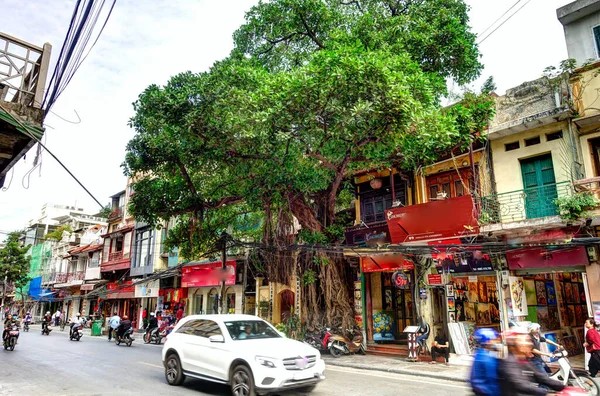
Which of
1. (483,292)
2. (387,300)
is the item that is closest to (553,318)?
(483,292)

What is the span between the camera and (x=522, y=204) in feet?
43.0

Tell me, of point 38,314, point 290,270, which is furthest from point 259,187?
point 38,314

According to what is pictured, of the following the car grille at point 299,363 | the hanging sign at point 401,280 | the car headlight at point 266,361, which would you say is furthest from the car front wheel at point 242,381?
the hanging sign at point 401,280

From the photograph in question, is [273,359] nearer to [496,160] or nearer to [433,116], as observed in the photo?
[433,116]

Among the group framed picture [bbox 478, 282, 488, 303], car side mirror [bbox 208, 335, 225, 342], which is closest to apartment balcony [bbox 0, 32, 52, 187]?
car side mirror [bbox 208, 335, 225, 342]

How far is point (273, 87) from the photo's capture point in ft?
37.7

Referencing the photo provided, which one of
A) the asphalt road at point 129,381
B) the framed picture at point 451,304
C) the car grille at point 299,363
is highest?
the framed picture at point 451,304

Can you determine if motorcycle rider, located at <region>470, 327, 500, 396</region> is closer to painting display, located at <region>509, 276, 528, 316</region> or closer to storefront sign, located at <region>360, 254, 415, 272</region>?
painting display, located at <region>509, 276, 528, 316</region>

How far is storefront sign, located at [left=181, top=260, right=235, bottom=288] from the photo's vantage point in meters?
24.6

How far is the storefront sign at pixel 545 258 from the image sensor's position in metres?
11.8

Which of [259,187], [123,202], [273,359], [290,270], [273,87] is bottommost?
[273,359]

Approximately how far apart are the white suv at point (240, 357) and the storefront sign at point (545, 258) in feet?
26.6

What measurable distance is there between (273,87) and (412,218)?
6.82 meters

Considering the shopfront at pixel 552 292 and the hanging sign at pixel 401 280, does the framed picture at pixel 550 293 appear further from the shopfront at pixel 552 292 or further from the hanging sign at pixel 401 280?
the hanging sign at pixel 401 280
